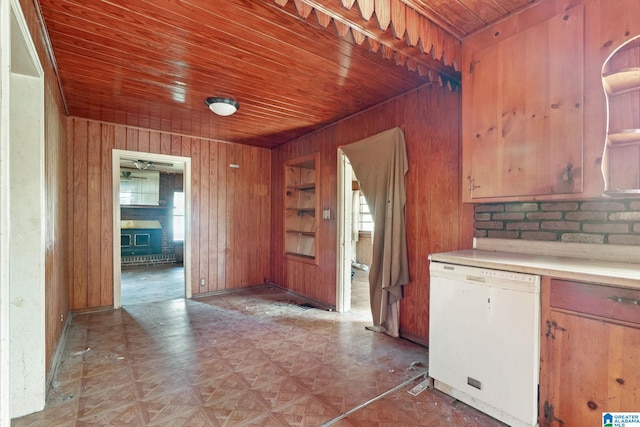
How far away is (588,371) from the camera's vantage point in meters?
1.40

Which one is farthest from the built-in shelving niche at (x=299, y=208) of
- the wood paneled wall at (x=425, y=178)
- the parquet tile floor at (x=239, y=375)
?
the parquet tile floor at (x=239, y=375)

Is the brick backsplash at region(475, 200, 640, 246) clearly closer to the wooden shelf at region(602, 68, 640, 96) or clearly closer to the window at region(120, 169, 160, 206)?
the wooden shelf at region(602, 68, 640, 96)

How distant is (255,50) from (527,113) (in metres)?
1.95

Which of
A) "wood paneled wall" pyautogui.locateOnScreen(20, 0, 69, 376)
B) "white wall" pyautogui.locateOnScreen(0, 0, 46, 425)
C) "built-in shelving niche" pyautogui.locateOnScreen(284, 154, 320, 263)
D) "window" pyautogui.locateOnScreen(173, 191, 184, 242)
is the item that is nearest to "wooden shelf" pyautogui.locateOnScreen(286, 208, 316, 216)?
"built-in shelving niche" pyautogui.locateOnScreen(284, 154, 320, 263)

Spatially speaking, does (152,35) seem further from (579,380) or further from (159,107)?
(579,380)

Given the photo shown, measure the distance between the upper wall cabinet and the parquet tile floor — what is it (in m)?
1.63

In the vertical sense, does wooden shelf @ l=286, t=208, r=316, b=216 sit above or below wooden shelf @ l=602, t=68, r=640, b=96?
below

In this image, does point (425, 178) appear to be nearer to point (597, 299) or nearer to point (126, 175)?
point (597, 299)

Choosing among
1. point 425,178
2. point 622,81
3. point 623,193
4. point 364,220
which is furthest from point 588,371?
point 364,220

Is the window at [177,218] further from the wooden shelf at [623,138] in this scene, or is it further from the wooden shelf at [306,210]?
the wooden shelf at [623,138]

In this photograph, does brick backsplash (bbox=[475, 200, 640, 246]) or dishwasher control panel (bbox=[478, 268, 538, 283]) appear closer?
dishwasher control panel (bbox=[478, 268, 538, 283])

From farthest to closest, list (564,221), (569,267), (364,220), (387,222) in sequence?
(364,220), (387,222), (564,221), (569,267)

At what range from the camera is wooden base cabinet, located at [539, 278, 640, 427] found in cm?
129

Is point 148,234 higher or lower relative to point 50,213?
lower
